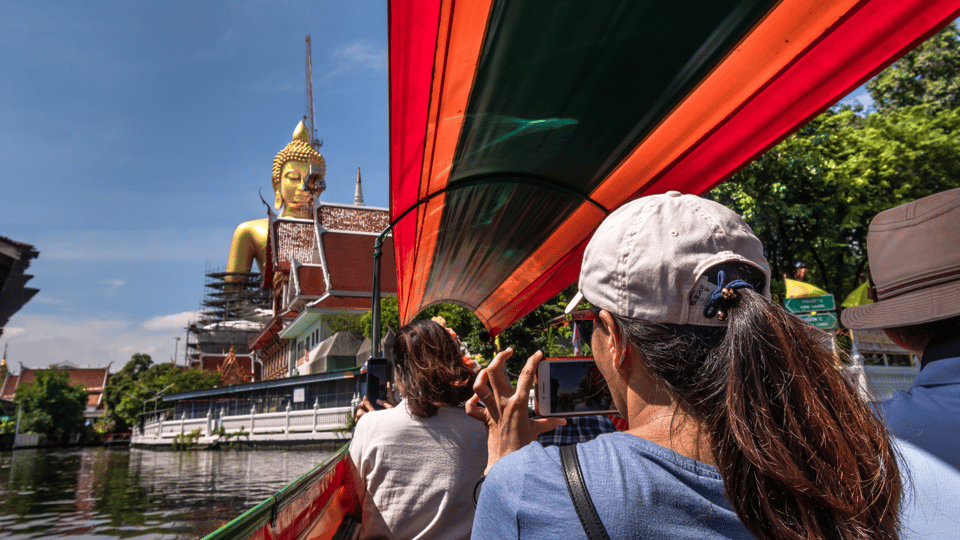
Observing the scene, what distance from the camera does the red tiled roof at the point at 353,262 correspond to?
95.0 ft

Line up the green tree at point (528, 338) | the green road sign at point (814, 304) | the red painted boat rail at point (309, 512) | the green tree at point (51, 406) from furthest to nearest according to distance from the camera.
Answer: the green tree at point (51, 406)
the green tree at point (528, 338)
the green road sign at point (814, 304)
the red painted boat rail at point (309, 512)

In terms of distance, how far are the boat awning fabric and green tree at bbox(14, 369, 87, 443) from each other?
203 ft

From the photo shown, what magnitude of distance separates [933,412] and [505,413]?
0.95 meters

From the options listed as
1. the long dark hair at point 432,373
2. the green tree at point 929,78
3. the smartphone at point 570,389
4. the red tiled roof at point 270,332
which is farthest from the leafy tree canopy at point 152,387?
the smartphone at point 570,389

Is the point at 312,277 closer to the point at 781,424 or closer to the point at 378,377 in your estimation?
the point at 378,377

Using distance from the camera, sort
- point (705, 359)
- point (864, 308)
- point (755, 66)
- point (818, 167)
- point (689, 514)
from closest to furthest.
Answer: point (689, 514) → point (705, 359) → point (864, 308) → point (755, 66) → point (818, 167)

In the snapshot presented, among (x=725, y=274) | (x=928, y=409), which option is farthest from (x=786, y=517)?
(x=928, y=409)

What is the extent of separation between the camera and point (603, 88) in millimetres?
2676

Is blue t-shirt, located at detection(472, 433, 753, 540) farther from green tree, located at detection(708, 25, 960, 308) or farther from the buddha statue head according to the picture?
the buddha statue head

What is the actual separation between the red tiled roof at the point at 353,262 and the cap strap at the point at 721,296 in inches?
1101

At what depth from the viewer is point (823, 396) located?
0.88m

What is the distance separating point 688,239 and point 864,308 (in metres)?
1.31

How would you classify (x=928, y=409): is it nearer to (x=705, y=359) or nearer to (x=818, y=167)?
(x=705, y=359)

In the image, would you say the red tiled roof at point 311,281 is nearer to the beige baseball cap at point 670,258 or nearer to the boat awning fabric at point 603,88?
the boat awning fabric at point 603,88
